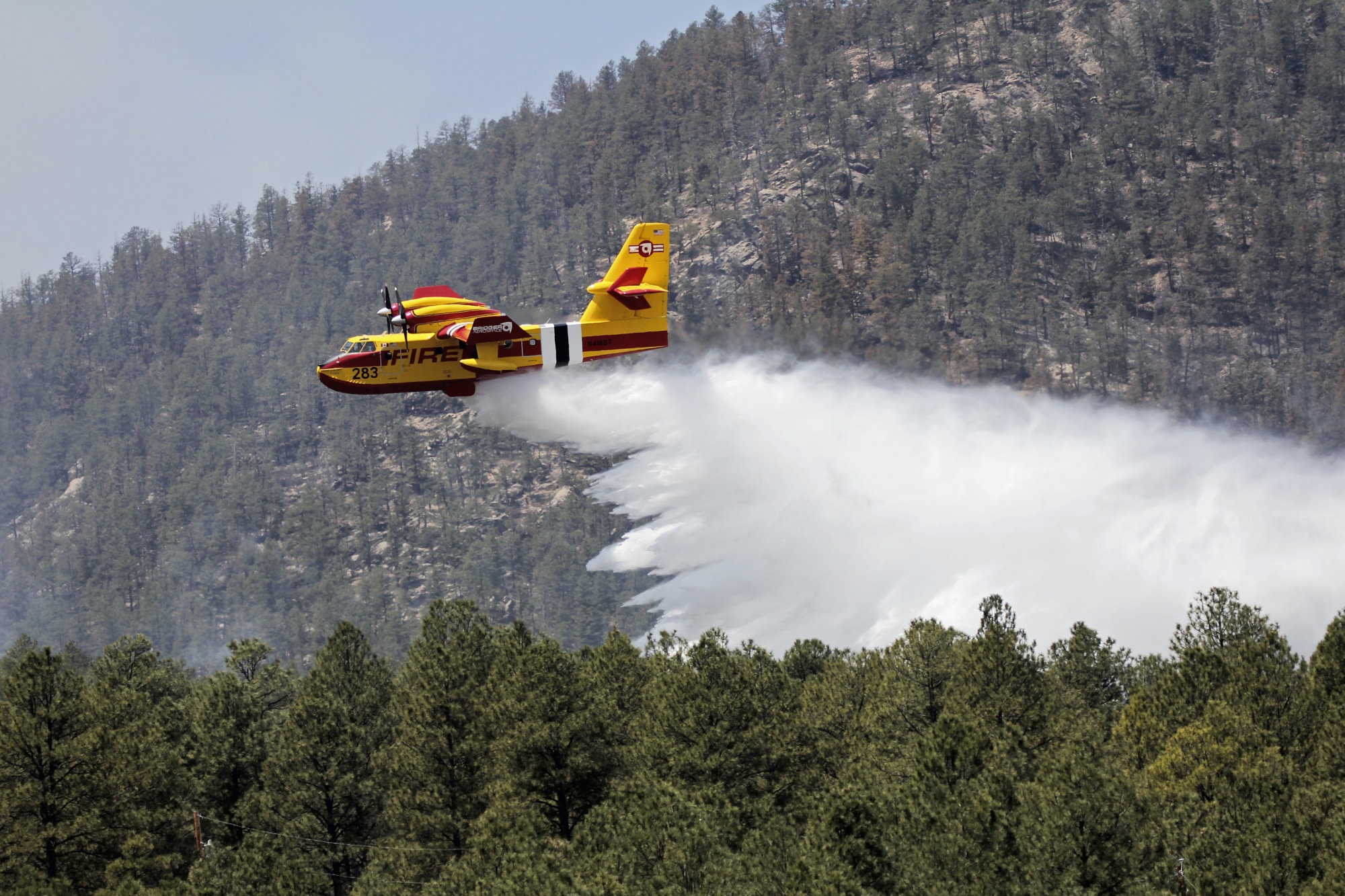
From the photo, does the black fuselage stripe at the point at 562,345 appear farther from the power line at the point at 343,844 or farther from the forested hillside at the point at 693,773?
the power line at the point at 343,844

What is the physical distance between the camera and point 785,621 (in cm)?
8969

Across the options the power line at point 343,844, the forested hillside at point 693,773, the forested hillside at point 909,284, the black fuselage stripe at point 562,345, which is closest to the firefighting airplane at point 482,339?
the black fuselage stripe at point 562,345

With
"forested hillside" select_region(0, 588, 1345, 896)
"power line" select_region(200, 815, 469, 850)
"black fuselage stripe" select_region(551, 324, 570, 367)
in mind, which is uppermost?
"black fuselage stripe" select_region(551, 324, 570, 367)

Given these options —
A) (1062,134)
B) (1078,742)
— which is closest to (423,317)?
(1078,742)

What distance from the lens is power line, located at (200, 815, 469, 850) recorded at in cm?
4194

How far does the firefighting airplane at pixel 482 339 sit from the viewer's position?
46781 mm

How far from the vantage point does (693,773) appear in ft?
139

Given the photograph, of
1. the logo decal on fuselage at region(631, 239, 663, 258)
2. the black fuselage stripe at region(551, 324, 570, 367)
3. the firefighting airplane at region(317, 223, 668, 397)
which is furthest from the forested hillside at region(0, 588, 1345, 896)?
the logo decal on fuselage at region(631, 239, 663, 258)

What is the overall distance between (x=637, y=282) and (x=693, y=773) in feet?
56.4

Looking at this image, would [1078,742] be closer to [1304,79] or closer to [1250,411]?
[1250,411]

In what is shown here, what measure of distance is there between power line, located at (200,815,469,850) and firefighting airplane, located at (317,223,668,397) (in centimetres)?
1418

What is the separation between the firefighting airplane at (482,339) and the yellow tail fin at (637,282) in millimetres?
32

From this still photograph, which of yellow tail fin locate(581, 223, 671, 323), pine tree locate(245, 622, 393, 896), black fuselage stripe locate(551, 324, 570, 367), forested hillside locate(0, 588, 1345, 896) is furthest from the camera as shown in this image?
yellow tail fin locate(581, 223, 671, 323)

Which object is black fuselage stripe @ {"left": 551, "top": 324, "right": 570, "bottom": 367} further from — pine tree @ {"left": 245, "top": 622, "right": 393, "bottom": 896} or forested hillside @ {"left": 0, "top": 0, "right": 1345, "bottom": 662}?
forested hillside @ {"left": 0, "top": 0, "right": 1345, "bottom": 662}
